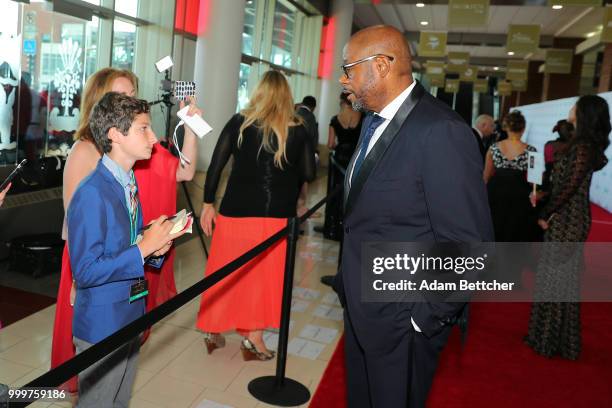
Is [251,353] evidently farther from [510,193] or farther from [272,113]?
[510,193]

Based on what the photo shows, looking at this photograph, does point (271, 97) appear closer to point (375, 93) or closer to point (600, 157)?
point (375, 93)

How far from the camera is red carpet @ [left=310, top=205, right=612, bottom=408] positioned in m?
3.07

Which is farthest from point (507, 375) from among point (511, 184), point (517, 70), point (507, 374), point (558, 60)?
point (517, 70)

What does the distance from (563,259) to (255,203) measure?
1989 millimetres

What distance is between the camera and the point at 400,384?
1738 millimetres

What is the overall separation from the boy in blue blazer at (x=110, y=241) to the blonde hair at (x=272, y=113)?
47.7 inches

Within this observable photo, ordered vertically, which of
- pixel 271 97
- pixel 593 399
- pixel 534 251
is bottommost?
pixel 593 399

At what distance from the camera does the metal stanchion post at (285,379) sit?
2.80 metres

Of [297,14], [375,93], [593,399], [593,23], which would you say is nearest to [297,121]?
[375,93]

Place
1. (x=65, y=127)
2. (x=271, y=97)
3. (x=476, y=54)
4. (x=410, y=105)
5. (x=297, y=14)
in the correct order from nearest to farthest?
(x=410, y=105) → (x=271, y=97) → (x=65, y=127) → (x=297, y=14) → (x=476, y=54)

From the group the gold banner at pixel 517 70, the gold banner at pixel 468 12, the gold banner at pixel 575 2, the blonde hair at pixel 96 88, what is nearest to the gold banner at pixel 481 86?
the gold banner at pixel 517 70

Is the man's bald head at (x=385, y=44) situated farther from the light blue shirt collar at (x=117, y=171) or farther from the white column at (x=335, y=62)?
the white column at (x=335, y=62)

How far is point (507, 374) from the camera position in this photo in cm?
342

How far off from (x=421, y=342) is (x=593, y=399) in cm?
207
